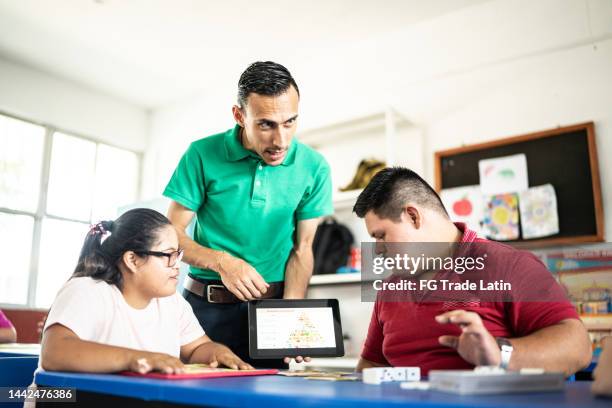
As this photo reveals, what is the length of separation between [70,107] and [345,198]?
2771 millimetres

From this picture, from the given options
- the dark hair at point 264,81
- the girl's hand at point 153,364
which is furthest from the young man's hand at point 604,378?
the dark hair at point 264,81

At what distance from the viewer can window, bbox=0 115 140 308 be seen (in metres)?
4.44

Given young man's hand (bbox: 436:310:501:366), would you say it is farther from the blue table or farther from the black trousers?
the black trousers

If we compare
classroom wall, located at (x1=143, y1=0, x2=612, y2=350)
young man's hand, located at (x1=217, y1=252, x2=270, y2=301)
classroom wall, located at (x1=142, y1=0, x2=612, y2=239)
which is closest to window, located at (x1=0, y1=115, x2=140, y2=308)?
classroom wall, located at (x1=142, y1=0, x2=612, y2=239)

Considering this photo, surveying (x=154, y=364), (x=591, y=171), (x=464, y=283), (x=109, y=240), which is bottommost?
(x=154, y=364)

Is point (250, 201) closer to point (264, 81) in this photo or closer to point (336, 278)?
point (264, 81)

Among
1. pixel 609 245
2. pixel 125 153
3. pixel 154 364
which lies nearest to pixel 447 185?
pixel 609 245

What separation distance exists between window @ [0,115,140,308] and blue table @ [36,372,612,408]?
3734mm

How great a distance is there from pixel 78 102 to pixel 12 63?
61cm

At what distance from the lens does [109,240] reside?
1.65 meters

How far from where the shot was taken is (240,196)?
6.00ft

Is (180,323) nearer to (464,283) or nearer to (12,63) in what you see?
(464,283)

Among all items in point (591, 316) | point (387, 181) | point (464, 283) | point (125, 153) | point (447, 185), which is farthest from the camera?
point (125, 153)

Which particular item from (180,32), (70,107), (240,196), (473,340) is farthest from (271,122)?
(70,107)
